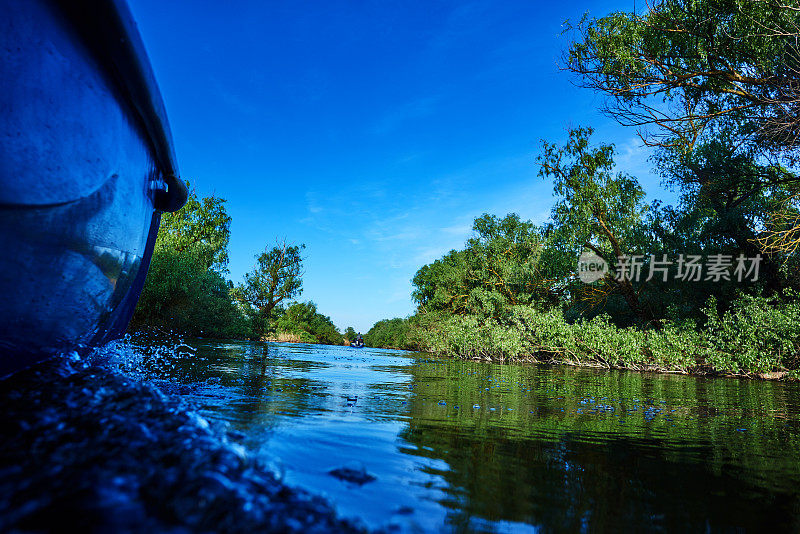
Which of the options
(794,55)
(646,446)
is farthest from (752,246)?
(646,446)

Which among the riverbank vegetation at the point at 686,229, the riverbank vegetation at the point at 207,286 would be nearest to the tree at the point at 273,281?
the riverbank vegetation at the point at 207,286

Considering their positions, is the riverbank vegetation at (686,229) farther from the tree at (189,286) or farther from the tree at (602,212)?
the tree at (189,286)

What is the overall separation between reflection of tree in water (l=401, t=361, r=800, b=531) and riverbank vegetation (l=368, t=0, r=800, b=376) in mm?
7807

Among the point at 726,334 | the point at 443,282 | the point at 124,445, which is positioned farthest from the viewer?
the point at 443,282

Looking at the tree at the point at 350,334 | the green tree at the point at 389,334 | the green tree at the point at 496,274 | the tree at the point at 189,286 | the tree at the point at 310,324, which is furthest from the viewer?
the tree at the point at 350,334

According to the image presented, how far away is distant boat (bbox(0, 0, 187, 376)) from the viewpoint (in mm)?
1521

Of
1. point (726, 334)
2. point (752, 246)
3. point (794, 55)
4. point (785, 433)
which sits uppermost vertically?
point (794, 55)

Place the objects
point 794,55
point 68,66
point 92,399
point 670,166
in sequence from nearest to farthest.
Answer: point 92,399 → point 68,66 → point 794,55 → point 670,166

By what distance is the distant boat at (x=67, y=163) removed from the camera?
1521mm

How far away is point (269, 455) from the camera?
142 cm

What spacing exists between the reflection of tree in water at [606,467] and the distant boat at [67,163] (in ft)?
5.86

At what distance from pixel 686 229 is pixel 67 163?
16.5 m

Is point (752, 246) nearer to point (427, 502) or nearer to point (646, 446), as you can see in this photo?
point (646, 446)

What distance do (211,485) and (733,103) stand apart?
13.1 metres
